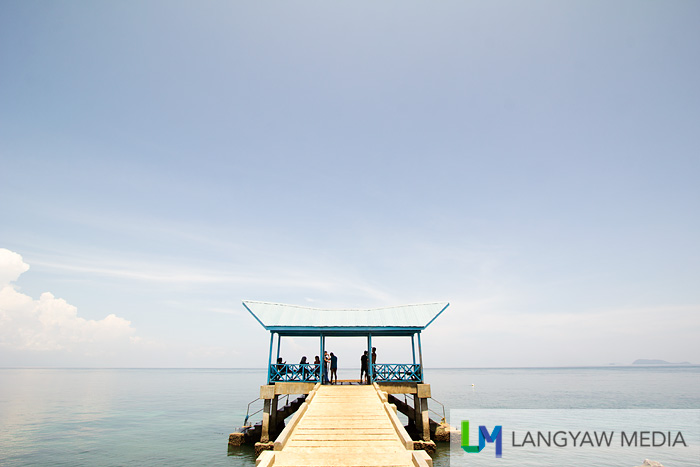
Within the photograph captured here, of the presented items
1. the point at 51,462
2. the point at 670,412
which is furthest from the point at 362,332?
the point at 670,412

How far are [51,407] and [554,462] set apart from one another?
170ft

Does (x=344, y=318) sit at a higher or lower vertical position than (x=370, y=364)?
higher

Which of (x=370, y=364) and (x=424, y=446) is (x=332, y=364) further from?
(x=424, y=446)

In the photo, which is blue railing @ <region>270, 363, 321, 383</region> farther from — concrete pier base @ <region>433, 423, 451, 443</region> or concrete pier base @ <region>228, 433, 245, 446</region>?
concrete pier base @ <region>433, 423, 451, 443</region>

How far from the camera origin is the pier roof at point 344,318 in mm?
19875

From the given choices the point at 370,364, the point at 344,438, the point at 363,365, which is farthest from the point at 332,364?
the point at 344,438

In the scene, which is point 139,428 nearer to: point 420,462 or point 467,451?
point 467,451

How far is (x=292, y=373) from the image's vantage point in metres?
19.6

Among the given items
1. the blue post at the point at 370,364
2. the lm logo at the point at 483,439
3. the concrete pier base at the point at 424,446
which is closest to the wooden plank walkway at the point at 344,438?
the blue post at the point at 370,364

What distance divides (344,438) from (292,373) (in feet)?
31.7

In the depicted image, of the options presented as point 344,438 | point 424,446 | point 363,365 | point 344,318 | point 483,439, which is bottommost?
point 483,439

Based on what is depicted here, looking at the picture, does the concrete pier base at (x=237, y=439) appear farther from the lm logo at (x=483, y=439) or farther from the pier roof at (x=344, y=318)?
the lm logo at (x=483, y=439)

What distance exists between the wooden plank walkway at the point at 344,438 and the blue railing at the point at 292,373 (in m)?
4.83

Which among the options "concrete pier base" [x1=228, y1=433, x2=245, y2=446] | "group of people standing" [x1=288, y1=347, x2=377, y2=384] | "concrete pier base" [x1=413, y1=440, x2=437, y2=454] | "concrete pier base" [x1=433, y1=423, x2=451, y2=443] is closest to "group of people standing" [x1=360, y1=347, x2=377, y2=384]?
"group of people standing" [x1=288, y1=347, x2=377, y2=384]
